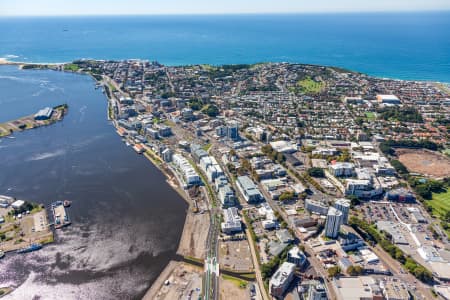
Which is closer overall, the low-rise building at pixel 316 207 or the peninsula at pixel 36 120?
the low-rise building at pixel 316 207

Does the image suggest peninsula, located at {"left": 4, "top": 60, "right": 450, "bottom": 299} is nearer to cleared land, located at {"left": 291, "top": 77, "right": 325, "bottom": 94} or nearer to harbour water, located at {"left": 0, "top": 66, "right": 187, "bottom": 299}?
cleared land, located at {"left": 291, "top": 77, "right": 325, "bottom": 94}

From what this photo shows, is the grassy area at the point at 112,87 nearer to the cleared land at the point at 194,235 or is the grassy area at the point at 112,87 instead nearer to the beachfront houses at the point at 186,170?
the beachfront houses at the point at 186,170

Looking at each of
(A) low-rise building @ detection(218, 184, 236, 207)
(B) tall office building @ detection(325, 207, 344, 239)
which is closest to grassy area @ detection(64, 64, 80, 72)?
(A) low-rise building @ detection(218, 184, 236, 207)

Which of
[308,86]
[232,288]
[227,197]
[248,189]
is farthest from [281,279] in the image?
[308,86]

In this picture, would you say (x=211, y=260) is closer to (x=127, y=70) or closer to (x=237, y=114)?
(x=237, y=114)

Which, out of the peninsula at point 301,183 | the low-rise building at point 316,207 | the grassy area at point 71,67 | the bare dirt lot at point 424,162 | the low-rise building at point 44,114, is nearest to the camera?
the peninsula at point 301,183

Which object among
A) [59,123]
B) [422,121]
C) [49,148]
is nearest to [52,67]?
[59,123]

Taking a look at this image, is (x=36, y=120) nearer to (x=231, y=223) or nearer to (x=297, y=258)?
(x=231, y=223)

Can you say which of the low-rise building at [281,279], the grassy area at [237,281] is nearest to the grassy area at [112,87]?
the grassy area at [237,281]
